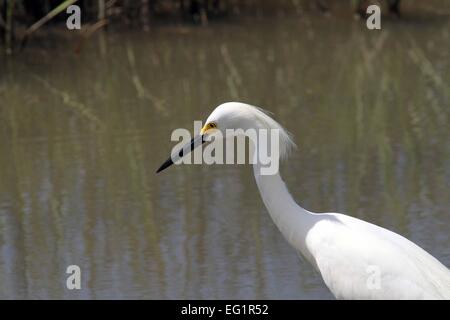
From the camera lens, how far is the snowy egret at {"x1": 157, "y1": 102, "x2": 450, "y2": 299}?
481 centimetres

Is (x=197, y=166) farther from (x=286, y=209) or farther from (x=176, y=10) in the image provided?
(x=176, y=10)

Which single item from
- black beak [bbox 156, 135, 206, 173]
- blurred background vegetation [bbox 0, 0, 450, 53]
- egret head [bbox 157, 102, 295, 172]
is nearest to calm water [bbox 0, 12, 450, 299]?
blurred background vegetation [bbox 0, 0, 450, 53]

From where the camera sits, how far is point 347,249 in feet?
16.4

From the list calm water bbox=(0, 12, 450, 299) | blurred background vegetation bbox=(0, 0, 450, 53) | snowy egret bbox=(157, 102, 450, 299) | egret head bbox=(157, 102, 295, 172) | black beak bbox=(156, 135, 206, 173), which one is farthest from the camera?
blurred background vegetation bbox=(0, 0, 450, 53)

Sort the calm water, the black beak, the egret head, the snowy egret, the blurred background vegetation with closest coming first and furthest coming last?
the snowy egret, the egret head, the black beak, the calm water, the blurred background vegetation

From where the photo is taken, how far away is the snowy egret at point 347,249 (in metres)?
4.81

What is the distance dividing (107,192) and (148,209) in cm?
42

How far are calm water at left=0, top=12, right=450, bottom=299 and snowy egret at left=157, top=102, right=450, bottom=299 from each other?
531 millimetres

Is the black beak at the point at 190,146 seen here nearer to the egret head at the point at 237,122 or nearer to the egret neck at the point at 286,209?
the egret head at the point at 237,122

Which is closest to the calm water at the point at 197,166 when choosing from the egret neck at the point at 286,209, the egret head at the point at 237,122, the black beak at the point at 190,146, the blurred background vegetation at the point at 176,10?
the blurred background vegetation at the point at 176,10

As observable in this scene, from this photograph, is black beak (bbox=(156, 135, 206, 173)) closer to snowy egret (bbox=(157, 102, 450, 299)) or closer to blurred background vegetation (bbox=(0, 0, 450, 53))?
snowy egret (bbox=(157, 102, 450, 299))

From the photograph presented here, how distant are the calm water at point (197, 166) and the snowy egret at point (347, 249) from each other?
53 centimetres

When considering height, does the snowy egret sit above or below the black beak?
below
